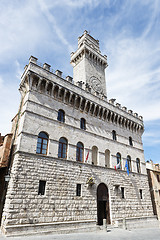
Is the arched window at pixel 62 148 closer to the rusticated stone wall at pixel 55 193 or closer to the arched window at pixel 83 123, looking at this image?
the rusticated stone wall at pixel 55 193

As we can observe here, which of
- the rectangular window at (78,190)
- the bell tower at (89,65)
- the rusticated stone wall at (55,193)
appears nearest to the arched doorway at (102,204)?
the rusticated stone wall at (55,193)

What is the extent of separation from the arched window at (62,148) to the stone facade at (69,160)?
0.26 feet

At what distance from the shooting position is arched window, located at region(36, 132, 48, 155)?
12188 millimetres

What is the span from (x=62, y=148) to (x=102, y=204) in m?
6.21

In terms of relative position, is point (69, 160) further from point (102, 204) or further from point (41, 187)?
point (102, 204)

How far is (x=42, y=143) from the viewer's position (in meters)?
12.4

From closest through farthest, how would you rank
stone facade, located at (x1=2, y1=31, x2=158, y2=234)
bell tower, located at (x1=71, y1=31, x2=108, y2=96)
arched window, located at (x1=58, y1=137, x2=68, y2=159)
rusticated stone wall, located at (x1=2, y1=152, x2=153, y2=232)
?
1. rusticated stone wall, located at (x1=2, y1=152, x2=153, y2=232)
2. stone facade, located at (x1=2, y1=31, x2=158, y2=234)
3. arched window, located at (x1=58, y1=137, x2=68, y2=159)
4. bell tower, located at (x1=71, y1=31, x2=108, y2=96)

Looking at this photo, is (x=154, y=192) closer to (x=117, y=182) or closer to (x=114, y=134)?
(x=117, y=182)

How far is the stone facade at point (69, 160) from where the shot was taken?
34.5ft

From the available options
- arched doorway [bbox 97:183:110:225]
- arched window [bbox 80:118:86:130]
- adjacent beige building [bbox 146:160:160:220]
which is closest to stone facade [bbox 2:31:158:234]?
arched doorway [bbox 97:183:110:225]

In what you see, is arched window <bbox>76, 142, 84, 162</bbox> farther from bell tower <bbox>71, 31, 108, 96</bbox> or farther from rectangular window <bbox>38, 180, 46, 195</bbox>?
bell tower <bbox>71, 31, 108, 96</bbox>

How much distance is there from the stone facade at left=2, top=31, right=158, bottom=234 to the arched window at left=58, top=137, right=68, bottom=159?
0.26 feet

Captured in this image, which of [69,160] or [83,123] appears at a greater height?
[83,123]

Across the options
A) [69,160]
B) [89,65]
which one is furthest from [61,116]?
[89,65]
